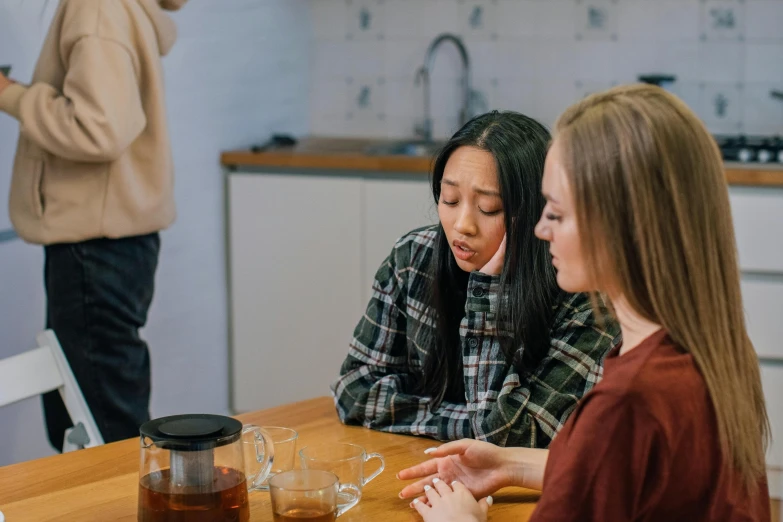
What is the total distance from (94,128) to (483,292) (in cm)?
101

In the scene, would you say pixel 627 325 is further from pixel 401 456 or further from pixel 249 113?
pixel 249 113

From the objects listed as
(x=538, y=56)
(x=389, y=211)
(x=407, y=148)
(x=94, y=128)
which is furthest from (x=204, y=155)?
(x=538, y=56)

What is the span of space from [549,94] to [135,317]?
1.77 meters

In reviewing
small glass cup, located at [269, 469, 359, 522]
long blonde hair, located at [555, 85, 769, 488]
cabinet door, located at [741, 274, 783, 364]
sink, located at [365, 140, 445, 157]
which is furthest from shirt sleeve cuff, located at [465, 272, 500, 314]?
sink, located at [365, 140, 445, 157]

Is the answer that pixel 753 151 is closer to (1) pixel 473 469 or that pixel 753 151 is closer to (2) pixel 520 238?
(2) pixel 520 238

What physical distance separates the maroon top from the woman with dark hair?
0.51 meters

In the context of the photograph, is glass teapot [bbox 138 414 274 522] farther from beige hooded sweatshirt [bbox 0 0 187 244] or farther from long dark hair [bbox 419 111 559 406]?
beige hooded sweatshirt [bbox 0 0 187 244]

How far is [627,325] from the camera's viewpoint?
93 centimetres

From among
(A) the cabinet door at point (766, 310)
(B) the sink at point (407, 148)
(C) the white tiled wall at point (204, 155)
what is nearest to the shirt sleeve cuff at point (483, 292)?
(C) the white tiled wall at point (204, 155)

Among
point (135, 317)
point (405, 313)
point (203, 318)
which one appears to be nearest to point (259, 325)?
point (203, 318)

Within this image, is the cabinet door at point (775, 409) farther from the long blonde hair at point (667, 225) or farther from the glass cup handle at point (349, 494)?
the long blonde hair at point (667, 225)

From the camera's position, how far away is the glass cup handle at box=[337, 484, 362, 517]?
1149mm

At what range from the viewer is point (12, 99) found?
2102mm

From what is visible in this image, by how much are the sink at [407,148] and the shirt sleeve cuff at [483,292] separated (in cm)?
187
